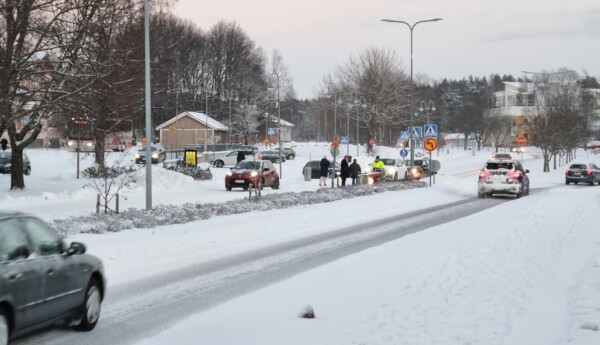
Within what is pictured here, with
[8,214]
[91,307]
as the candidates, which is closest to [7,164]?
[91,307]

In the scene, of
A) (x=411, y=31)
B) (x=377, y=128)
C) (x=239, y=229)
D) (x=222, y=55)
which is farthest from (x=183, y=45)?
(x=239, y=229)

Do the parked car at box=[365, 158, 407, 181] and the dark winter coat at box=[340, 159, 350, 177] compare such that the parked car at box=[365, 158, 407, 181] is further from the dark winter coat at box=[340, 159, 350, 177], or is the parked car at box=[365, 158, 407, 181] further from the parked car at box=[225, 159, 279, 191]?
the parked car at box=[225, 159, 279, 191]

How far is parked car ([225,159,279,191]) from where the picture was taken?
35.0 meters

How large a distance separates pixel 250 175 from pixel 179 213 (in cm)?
1528

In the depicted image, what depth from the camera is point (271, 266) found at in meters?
12.6

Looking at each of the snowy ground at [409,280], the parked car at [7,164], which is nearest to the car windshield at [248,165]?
the snowy ground at [409,280]

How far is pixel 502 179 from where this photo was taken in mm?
32344

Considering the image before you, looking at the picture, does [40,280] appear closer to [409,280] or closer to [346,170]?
[409,280]

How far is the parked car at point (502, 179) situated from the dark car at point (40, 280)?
27.0 metres

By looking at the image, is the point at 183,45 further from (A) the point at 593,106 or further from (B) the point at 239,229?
(B) the point at 239,229

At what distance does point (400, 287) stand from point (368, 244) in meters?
6.24

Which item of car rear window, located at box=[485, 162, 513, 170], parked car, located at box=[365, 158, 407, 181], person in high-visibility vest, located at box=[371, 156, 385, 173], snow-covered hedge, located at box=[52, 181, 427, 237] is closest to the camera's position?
snow-covered hedge, located at box=[52, 181, 427, 237]

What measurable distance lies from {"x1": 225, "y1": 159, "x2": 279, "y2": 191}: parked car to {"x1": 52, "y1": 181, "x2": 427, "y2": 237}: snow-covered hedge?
552 centimetres

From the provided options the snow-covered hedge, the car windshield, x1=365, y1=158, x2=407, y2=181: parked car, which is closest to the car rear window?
the snow-covered hedge
